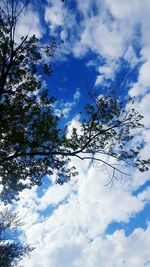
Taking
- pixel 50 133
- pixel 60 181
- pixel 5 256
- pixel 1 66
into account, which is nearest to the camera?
pixel 1 66

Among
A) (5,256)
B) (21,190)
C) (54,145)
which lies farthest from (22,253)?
(54,145)

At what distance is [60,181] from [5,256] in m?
20.8

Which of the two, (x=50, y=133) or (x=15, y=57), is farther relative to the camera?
(x=50, y=133)

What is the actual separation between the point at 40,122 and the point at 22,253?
26.2 meters

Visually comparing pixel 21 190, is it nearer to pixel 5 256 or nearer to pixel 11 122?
pixel 11 122

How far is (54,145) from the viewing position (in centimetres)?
2161

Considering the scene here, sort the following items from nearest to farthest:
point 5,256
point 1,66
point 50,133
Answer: point 1,66 → point 50,133 → point 5,256

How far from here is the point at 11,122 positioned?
20250 mm

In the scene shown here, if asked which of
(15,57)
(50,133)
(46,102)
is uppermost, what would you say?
(15,57)

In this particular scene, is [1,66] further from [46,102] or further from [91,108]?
[91,108]

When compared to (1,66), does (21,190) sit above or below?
below

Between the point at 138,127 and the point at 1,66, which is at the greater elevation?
the point at 1,66

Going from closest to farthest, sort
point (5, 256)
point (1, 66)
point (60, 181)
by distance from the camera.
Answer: point (1, 66) → point (60, 181) → point (5, 256)

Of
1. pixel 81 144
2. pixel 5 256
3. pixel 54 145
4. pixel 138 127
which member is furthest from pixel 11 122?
pixel 5 256
